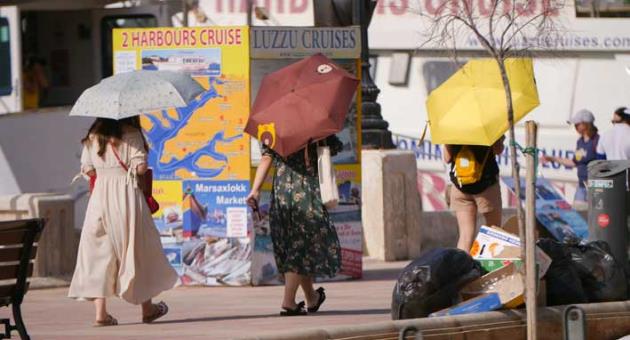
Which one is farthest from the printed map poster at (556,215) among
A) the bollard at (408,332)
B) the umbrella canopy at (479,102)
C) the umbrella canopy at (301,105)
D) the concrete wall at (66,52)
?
the concrete wall at (66,52)

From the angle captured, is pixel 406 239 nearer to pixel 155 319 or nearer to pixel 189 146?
pixel 189 146

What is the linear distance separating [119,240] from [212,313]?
1131mm

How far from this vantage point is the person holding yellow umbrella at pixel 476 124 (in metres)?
11.2

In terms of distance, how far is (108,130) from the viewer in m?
10.9

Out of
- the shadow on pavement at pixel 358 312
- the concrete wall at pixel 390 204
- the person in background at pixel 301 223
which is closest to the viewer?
the shadow on pavement at pixel 358 312

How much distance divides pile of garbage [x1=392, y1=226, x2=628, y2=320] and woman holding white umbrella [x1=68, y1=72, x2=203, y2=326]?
2.04 meters

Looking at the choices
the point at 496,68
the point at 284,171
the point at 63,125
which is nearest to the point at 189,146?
the point at 284,171

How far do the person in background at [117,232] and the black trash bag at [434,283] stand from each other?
210 centimetres

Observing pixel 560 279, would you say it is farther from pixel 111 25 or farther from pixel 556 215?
pixel 111 25

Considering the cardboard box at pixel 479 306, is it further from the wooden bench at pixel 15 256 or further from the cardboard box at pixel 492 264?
the wooden bench at pixel 15 256

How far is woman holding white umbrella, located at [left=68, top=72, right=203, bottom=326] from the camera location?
10734 mm

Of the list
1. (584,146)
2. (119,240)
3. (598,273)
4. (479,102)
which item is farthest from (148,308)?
(584,146)

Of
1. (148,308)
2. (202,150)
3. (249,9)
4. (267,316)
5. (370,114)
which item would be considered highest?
(249,9)

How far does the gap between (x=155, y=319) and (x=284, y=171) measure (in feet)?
4.57
